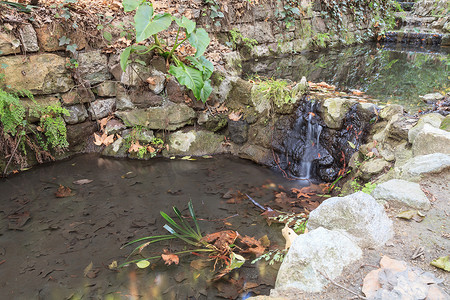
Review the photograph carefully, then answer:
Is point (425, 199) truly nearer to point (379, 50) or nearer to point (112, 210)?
point (112, 210)

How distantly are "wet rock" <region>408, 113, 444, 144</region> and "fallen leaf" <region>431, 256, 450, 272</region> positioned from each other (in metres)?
1.93

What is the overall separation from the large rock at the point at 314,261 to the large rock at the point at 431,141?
1664 mm

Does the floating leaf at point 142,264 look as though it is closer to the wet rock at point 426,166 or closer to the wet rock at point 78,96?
the wet rock at point 426,166

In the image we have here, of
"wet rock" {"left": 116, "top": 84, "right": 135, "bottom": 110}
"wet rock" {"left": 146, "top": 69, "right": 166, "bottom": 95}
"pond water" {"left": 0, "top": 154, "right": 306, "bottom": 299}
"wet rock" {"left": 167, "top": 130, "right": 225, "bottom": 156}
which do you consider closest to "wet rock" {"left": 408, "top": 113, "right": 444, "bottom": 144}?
"pond water" {"left": 0, "top": 154, "right": 306, "bottom": 299}

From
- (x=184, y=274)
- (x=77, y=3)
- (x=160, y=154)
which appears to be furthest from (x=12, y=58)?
(x=184, y=274)

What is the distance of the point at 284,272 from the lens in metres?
1.70

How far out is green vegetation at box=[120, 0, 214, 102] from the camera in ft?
12.1

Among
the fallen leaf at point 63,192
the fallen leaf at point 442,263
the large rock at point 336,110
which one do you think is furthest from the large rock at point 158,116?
the fallen leaf at point 442,263

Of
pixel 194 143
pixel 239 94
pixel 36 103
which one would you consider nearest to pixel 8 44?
pixel 36 103

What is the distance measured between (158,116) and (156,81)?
59cm

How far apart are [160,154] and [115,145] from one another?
2.57 ft

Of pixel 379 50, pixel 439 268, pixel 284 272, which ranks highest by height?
pixel 379 50

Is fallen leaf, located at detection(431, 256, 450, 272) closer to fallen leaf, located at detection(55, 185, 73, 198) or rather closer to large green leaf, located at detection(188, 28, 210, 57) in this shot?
large green leaf, located at detection(188, 28, 210, 57)

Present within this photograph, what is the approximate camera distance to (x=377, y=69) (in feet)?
23.3
